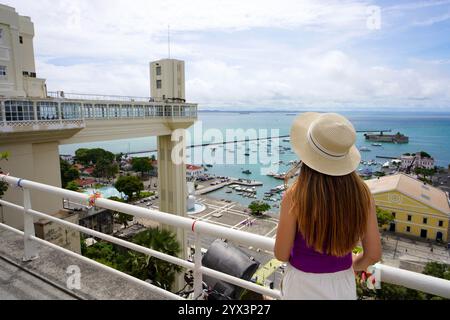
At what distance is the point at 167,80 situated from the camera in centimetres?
1404

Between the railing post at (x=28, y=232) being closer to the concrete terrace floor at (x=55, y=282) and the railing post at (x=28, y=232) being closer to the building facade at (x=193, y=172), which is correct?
the concrete terrace floor at (x=55, y=282)

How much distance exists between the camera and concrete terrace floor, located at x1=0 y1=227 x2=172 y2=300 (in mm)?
1877

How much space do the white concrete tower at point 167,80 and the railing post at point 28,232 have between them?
480 inches

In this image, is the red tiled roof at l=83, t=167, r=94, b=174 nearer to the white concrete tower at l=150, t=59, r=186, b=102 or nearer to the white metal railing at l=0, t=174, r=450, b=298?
the white concrete tower at l=150, t=59, r=186, b=102

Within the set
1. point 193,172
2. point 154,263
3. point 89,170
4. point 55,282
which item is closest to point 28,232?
point 55,282

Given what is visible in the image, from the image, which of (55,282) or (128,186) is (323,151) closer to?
(55,282)

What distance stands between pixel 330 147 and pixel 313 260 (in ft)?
1.45

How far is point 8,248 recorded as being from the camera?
251cm

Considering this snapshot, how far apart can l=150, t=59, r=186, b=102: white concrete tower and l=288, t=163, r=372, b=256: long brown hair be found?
13.6 m

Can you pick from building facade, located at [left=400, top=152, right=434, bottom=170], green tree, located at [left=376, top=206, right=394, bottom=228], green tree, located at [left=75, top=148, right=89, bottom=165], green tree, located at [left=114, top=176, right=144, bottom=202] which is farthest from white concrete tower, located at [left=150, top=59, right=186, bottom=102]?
building facade, located at [left=400, top=152, right=434, bottom=170]
